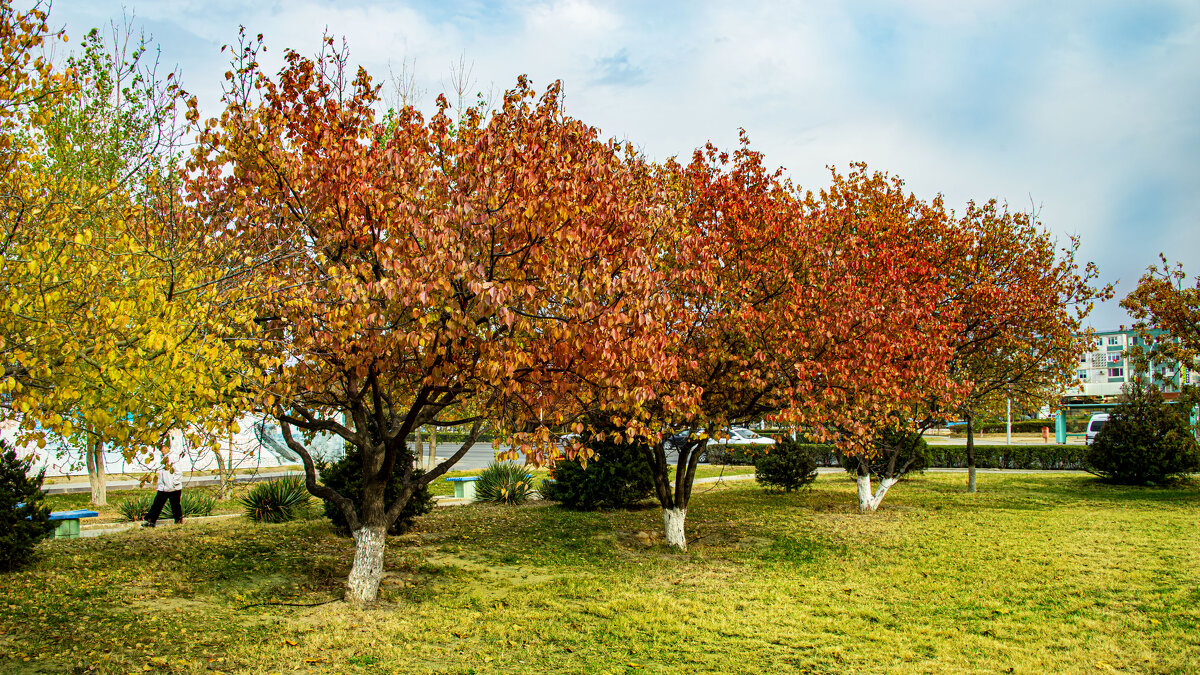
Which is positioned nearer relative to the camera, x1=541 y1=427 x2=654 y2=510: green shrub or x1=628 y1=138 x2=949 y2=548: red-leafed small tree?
x1=628 y1=138 x2=949 y2=548: red-leafed small tree

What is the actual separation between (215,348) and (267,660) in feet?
9.48

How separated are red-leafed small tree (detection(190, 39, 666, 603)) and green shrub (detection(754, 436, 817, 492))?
1333 cm

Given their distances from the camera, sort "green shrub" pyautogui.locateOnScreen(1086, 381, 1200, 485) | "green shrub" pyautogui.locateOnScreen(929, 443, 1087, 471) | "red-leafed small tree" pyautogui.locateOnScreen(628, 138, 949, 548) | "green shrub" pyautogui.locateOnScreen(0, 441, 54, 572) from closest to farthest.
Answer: "green shrub" pyautogui.locateOnScreen(0, 441, 54, 572)
"red-leafed small tree" pyautogui.locateOnScreen(628, 138, 949, 548)
"green shrub" pyautogui.locateOnScreen(1086, 381, 1200, 485)
"green shrub" pyautogui.locateOnScreen(929, 443, 1087, 471)

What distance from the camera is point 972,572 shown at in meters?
10.5

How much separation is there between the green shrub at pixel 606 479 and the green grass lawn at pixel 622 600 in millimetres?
1725

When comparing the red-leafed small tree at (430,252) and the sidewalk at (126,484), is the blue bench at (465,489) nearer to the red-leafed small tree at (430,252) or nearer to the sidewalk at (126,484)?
the sidewalk at (126,484)

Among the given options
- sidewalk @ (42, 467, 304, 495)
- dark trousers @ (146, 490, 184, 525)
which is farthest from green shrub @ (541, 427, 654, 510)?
sidewalk @ (42, 467, 304, 495)

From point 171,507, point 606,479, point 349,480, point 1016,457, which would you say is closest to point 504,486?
point 606,479

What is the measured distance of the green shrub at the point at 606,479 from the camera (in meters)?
16.5

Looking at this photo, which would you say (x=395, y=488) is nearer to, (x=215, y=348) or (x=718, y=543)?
(x=718, y=543)

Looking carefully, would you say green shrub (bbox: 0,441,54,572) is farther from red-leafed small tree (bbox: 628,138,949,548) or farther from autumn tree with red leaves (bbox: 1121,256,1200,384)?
autumn tree with red leaves (bbox: 1121,256,1200,384)

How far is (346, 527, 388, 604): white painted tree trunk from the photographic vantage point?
332 inches

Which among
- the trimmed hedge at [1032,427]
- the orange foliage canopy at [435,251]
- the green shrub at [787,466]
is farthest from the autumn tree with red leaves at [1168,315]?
the trimmed hedge at [1032,427]

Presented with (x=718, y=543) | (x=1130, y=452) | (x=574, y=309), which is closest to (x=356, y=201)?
(x=574, y=309)
